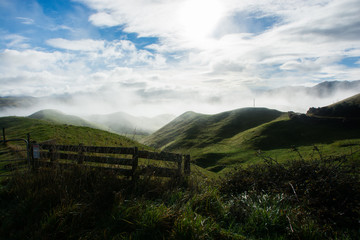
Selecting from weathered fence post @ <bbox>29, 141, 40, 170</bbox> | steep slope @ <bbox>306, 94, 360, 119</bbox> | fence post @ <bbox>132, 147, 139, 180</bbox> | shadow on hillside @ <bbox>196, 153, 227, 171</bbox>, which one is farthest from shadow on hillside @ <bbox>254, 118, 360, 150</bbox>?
weathered fence post @ <bbox>29, 141, 40, 170</bbox>

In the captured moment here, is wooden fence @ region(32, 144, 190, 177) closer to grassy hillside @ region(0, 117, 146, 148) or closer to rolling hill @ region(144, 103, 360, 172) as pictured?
grassy hillside @ region(0, 117, 146, 148)

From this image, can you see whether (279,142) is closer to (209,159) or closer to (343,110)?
(209,159)

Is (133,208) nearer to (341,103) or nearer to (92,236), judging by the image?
(92,236)

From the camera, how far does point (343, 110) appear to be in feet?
204

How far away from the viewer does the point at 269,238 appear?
4309 millimetres

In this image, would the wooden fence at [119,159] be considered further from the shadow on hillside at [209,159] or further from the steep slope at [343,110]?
the steep slope at [343,110]

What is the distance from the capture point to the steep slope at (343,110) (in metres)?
60.4

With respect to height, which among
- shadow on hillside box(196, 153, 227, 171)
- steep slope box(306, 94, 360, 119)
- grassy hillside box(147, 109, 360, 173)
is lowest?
shadow on hillside box(196, 153, 227, 171)

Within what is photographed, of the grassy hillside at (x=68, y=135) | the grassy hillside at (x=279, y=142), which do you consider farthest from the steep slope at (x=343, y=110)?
the grassy hillside at (x=68, y=135)

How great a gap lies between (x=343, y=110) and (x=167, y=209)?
7485 cm

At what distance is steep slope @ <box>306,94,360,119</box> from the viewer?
198 feet

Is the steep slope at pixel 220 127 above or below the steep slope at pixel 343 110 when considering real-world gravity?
below

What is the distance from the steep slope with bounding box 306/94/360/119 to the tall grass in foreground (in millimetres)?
66856

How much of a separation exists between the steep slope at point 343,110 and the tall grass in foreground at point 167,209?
66.9 metres
